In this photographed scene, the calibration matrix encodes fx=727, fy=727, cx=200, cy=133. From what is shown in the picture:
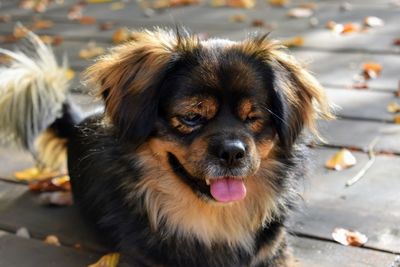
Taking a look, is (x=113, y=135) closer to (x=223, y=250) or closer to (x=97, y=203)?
(x=97, y=203)

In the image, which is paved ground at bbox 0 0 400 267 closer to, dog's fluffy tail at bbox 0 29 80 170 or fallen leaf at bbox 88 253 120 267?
fallen leaf at bbox 88 253 120 267

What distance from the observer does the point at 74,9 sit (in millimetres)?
8500

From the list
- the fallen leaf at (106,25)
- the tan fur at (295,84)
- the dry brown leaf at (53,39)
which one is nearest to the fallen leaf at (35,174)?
the tan fur at (295,84)

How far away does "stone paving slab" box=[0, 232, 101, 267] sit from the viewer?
3.58 m

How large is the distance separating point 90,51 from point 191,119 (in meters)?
3.86

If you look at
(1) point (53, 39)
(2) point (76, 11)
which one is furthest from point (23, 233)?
(2) point (76, 11)

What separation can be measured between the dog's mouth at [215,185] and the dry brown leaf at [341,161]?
1250mm

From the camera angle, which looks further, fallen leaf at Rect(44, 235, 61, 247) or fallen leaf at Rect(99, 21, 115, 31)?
fallen leaf at Rect(99, 21, 115, 31)

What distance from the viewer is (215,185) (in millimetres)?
3125

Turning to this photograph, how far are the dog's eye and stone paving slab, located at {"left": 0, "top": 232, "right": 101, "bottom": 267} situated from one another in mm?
980

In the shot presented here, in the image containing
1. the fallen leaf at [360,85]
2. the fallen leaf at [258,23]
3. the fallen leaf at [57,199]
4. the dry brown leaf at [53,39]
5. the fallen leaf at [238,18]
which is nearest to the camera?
the fallen leaf at [57,199]

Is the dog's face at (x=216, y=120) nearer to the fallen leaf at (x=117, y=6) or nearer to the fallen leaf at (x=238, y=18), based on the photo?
the fallen leaf at (x=238, y=18)

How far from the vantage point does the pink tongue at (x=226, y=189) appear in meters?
3.12

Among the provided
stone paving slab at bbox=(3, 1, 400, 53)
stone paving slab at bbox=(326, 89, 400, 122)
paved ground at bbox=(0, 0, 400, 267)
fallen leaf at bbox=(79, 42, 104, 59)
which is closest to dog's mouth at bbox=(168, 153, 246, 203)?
paved ground at bbox=(0, 0, 400, 267)
